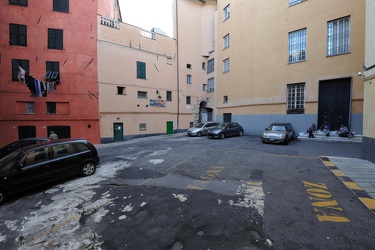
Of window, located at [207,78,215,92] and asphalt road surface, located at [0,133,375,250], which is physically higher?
window, located at [207,78,215,92]

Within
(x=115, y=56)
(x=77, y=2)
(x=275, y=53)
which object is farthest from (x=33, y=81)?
(x=275, y=53)

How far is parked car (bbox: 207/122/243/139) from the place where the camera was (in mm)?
15305

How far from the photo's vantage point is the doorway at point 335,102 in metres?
12.6

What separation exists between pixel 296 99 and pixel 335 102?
259 cm

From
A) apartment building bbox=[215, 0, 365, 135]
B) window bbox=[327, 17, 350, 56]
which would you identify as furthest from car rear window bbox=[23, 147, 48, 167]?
window bbox=[327, 17, 350, 56]

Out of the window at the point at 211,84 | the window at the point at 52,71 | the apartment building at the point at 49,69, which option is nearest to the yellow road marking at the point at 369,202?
the apartment building at the point at 49,69

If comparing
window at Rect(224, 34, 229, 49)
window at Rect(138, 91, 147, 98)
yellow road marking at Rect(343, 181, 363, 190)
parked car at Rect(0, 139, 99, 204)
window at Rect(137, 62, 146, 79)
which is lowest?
yellow road marking at Rect(343, 181, 363, 190)

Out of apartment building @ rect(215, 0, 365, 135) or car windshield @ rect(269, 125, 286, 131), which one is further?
car windshield @ rect(269, 125, 286, 131)

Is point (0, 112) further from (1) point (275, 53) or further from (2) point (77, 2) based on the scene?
(1) point (275, 53)

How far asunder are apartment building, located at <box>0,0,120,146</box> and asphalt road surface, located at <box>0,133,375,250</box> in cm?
1159

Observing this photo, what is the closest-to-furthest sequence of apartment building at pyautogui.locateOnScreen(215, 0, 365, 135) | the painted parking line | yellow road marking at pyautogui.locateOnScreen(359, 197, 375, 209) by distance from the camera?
yellow road marking at pyautogui.locateOnScreen(359, 197, 375, 209)
the painted parking line
apartment building at pyautogui.locateOnScreen(215, 0, 365, 135)

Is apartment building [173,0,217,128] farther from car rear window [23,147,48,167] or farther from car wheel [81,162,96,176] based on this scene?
car rear window [23,147,48,167]

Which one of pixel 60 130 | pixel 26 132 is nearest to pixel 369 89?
pixel 60 130

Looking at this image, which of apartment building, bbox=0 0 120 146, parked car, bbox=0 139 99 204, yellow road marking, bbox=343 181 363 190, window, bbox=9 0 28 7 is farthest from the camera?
window, bbox=9 0 28 7
